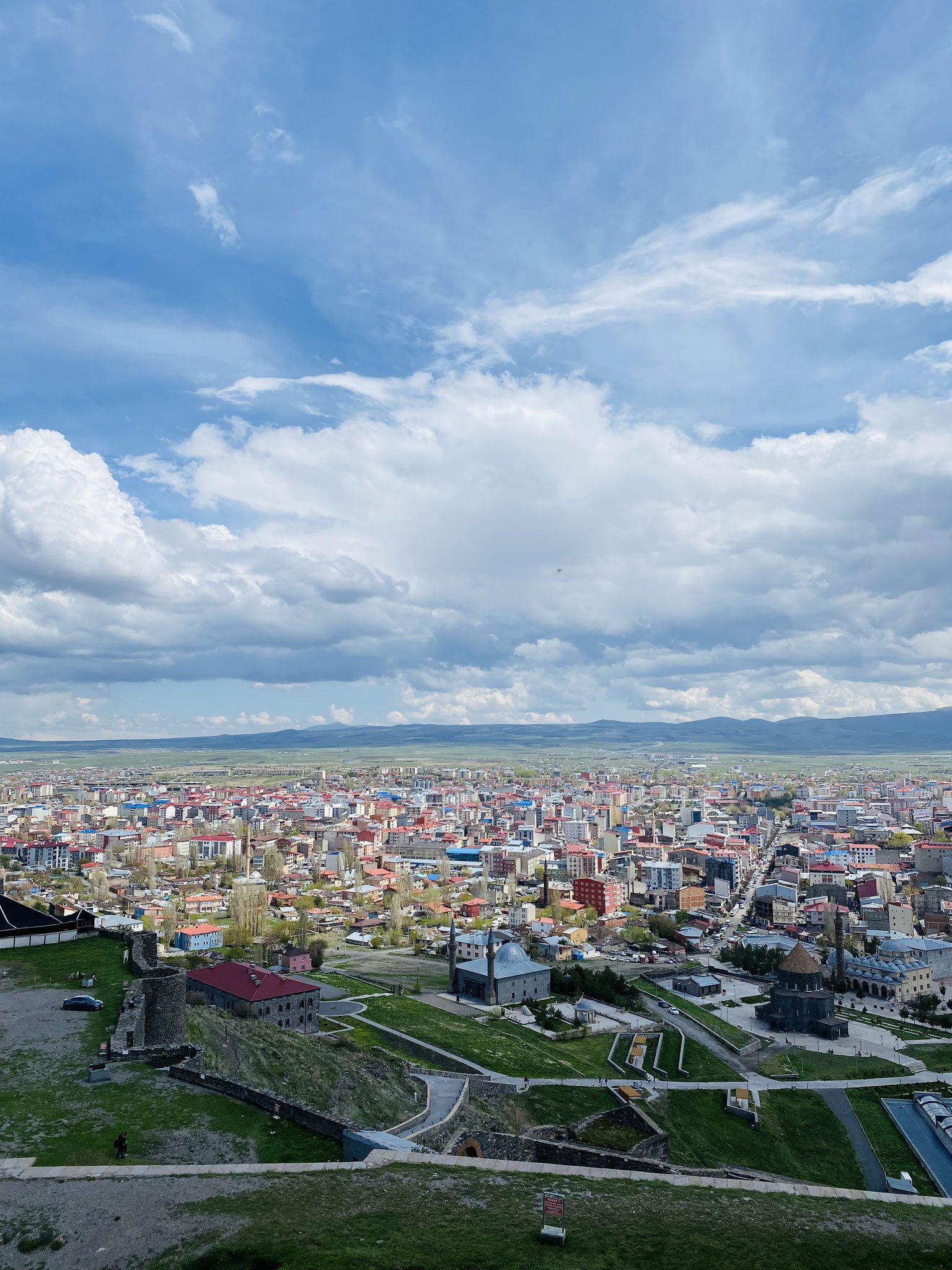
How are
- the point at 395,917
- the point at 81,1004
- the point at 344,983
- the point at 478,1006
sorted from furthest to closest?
the point at 395,917 → the point at 344,983 → the point at 478,1006 → the point at 81,1004

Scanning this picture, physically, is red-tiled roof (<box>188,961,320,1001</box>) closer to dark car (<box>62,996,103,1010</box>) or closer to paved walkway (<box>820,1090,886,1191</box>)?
dark car (<box>62,996,103,1010</box>)

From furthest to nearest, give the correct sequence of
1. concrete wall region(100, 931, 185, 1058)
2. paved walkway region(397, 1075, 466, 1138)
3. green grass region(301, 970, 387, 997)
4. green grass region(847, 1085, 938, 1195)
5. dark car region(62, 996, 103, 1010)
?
green grass region(301, 970, 387, 997), green grass region(847, 1085, 938, 1195), dark car region(62, 996, 103, 1010), paved walkway region(397, 1075, 466, 1138), concrete wall region(100, 931, 185, 1058)

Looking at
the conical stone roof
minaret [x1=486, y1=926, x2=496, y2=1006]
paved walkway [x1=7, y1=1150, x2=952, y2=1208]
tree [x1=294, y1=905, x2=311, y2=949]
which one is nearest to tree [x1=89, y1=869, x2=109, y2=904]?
tree [x1=294, y1=905, x2=311, y2=949]

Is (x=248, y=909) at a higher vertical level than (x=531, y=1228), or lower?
lower

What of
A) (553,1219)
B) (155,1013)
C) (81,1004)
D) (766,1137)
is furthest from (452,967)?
(553,1219)

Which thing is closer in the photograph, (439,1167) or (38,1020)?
(439,1167)

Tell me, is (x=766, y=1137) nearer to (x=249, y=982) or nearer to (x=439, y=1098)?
(x=439, y=1098)
